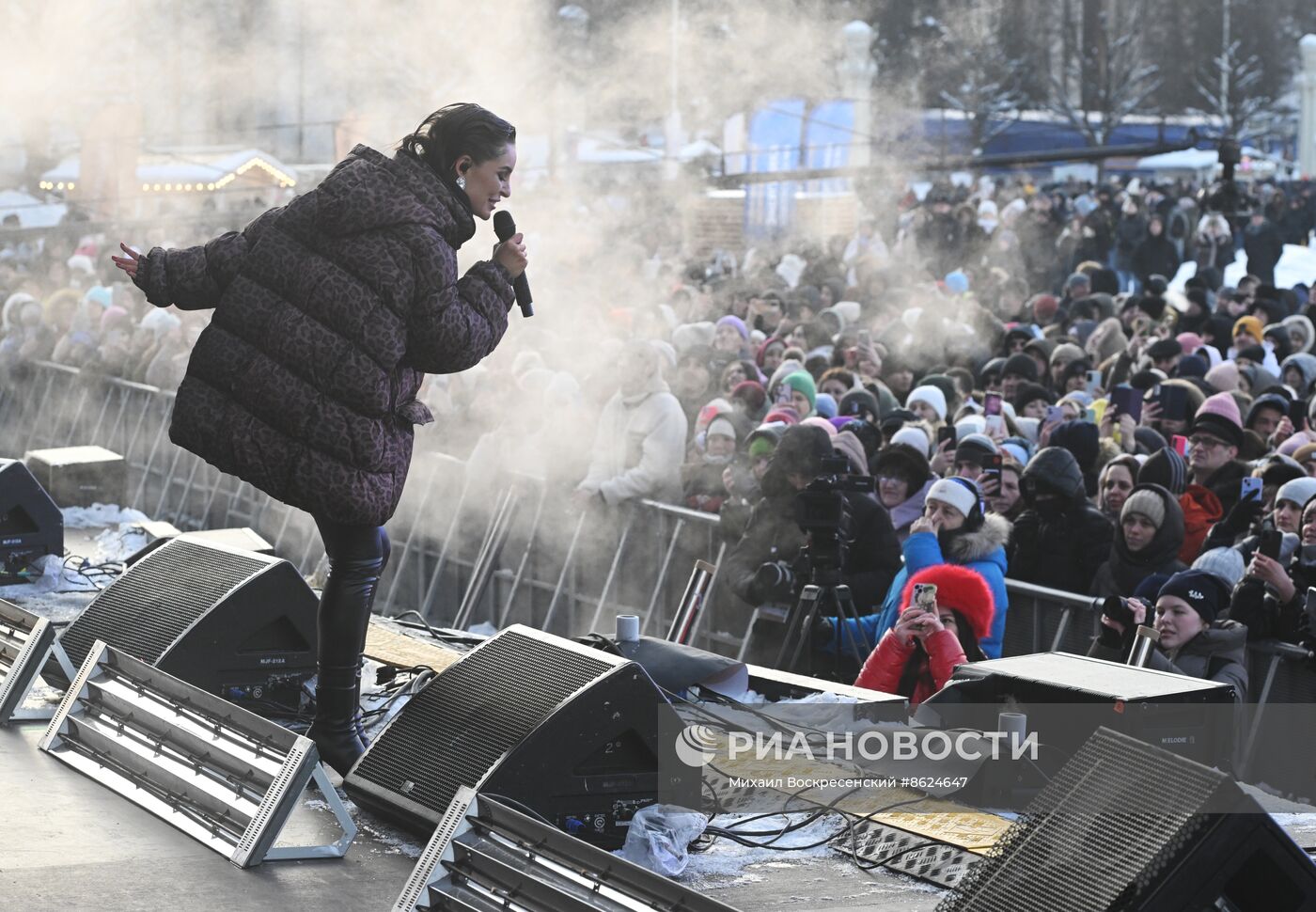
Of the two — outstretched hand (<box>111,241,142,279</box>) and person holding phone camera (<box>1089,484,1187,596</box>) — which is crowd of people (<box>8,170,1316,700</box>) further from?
outstretched hand (<box>111,241,142,279</box>)

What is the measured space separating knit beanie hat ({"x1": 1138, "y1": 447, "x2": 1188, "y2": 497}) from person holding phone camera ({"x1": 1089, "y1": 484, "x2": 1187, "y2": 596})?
2.50ft

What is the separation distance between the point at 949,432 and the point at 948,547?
2.70 m

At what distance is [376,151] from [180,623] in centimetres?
177

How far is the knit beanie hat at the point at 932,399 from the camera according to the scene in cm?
1097

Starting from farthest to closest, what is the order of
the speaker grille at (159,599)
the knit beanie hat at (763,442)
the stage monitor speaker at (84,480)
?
the stage monitor speaker at (84,480), the knit beanie hat at (763,442), the speaker grille at (159,599)

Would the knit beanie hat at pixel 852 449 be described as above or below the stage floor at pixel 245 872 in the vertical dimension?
above

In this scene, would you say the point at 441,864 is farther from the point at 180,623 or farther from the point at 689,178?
the point at 689,178

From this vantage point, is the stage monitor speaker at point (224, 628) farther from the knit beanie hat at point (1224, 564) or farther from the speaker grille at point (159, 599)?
the knit beanie hat at point (1224, 564)

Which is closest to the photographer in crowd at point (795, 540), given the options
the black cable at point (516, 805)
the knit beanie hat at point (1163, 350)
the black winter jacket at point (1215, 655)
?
the black winter jacket at point (1215, 655)

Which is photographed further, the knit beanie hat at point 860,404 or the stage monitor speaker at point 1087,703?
the knit beanie hat at point 860,404

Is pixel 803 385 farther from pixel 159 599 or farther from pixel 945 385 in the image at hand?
pixel 159 599

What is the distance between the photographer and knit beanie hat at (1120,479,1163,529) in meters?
7.24

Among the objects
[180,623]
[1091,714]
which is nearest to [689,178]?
[180,623]

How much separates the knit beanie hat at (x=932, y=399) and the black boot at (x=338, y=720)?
6.35 meters
